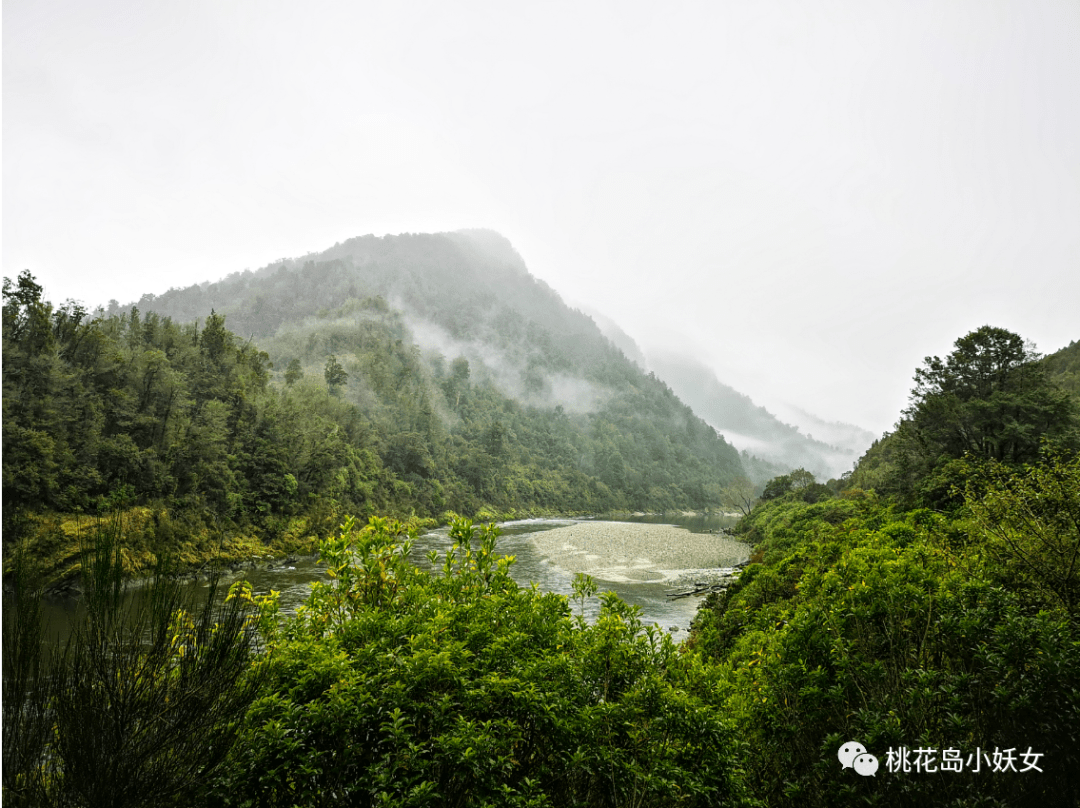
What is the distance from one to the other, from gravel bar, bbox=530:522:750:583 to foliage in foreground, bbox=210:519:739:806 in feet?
80.3

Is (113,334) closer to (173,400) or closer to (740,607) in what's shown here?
(173,400)

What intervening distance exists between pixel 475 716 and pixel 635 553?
118ft

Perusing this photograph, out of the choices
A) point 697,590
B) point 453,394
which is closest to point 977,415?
point 697,590

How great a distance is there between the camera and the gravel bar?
2989 cm

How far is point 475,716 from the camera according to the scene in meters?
3.48

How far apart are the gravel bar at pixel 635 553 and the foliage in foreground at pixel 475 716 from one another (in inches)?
963

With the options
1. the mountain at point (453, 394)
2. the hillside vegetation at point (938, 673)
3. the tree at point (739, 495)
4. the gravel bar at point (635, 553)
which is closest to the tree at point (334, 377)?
the mountain at point (453, 394)

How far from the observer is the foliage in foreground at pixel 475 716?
10.1 ft

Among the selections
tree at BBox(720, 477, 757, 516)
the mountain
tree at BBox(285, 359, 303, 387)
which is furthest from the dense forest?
tree at BBox(720, 477, 757, 516)

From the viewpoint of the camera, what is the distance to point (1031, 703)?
3.91m

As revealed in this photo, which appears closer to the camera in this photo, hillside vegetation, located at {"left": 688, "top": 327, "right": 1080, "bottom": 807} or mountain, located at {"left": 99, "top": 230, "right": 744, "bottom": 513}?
hillside vegetation, located at {"left": 688, "top": 327, "right": 1080, "bottom": 807}

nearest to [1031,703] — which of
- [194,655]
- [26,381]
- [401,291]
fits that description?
[194,655]

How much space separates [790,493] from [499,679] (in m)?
58.4

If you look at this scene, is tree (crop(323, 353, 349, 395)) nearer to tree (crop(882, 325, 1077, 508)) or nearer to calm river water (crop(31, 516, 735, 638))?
calm river water (crop(31, 516, 735, 638))
